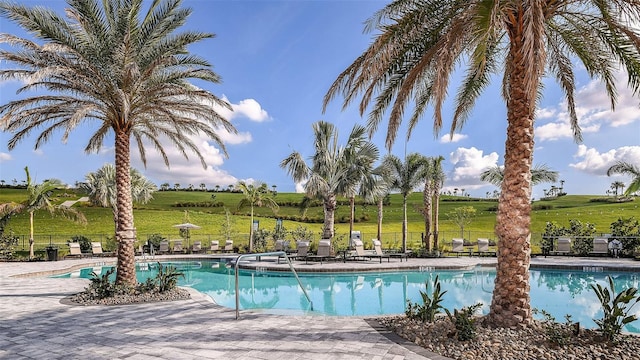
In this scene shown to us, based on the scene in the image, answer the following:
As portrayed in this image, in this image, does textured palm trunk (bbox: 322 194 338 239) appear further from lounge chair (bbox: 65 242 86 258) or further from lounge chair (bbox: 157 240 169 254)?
lounge chair (bbox: 65 242 86 258)

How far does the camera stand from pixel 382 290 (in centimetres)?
1377

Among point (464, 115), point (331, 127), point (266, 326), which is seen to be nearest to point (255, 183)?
point (331, 127)

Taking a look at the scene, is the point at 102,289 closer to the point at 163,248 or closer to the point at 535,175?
the point at 163,248

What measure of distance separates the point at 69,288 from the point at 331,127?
14.0m

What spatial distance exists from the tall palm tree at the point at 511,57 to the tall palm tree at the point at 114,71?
5.73 metres

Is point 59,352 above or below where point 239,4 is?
below

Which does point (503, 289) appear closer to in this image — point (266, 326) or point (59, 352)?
point (266, 326)

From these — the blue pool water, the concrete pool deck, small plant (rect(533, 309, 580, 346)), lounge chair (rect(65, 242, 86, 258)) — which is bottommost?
the blue pool water

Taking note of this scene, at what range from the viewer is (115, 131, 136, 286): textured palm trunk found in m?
11.1

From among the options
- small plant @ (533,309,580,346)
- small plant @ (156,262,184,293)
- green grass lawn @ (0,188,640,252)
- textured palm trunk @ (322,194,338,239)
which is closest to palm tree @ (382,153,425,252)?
textured palm trunk @ (322,194,338,239)

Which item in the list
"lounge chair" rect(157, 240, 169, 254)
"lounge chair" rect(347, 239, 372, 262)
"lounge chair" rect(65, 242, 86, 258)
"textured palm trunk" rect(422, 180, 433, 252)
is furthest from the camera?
"lounge chair" rect(157, 240, 169, 254)

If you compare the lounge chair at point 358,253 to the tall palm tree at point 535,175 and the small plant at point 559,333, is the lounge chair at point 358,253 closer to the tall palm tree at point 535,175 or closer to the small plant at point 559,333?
the tall palm tree at point 535,175

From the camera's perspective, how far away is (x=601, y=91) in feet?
30.1

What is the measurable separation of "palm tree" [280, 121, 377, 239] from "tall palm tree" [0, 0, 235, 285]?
9.33 m
